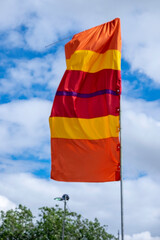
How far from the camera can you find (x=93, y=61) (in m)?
11.6

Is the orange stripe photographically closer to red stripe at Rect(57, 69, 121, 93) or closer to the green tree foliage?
red stripe at Rect(57, 69, 121, 93)

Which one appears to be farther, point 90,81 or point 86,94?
point 90,81

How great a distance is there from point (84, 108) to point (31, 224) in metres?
35.5

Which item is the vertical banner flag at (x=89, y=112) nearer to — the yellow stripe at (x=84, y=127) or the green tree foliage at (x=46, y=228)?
the yellow stripe at (x=84, y=127)

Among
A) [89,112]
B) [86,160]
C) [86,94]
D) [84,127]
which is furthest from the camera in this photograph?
[86,94]

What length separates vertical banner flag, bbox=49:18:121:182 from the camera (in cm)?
1009

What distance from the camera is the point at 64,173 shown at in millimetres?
10227

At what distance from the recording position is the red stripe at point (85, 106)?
407 inches

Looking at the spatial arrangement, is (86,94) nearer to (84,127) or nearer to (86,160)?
(84,127)

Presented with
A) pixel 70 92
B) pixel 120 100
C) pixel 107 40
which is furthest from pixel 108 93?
pixel 107 40

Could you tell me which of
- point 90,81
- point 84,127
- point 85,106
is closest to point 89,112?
point 85,106

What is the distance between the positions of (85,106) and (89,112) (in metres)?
0.26

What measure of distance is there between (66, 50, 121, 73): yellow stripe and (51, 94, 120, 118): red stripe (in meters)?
1.08

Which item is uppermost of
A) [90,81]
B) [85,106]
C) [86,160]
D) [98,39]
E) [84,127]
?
[98,39]
